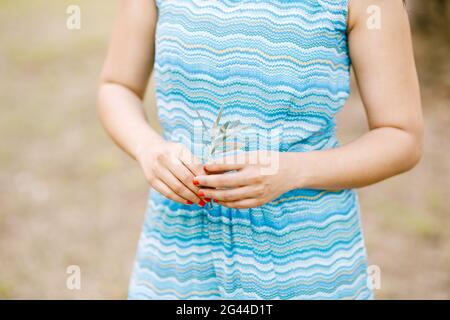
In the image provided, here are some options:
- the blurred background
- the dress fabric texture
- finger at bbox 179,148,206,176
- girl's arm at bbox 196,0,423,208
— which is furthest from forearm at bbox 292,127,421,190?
the blurred background

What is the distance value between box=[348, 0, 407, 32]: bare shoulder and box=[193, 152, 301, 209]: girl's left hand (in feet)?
1.28

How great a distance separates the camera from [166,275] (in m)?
1.70

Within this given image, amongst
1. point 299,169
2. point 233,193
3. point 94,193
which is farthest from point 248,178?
point 94,193

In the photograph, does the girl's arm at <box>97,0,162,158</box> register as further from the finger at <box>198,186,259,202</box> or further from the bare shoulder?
the bare shoulder

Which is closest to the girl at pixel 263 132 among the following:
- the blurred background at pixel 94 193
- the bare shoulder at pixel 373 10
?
the bare shoulder at pixel 373 10

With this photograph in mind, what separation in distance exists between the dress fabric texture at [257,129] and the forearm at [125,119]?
86mm

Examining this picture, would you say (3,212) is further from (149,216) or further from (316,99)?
(316,99)

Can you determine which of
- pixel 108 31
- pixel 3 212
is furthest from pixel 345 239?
pixel 108 31

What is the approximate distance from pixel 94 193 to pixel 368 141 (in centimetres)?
336

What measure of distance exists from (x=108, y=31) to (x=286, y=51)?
6.93 meters

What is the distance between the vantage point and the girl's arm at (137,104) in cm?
143

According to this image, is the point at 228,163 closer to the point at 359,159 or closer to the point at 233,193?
the point at 233,193

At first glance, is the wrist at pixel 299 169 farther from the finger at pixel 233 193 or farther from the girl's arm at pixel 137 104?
the girl's arm at pixel 137 104

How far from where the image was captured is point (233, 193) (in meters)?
1.37
